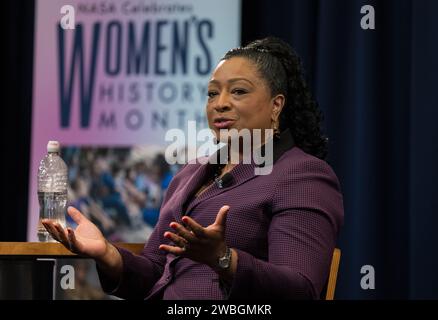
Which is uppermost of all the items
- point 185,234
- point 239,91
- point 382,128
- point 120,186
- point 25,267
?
point 239,91

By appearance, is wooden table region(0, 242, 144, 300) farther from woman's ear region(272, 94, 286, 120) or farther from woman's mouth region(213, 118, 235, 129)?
woman's ear region(272, 94, 286, 120)

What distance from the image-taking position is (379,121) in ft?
10.5

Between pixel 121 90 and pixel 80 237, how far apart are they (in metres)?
1.81

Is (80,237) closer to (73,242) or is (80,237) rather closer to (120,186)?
(73,242)

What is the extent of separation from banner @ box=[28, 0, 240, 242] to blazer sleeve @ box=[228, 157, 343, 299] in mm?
1556

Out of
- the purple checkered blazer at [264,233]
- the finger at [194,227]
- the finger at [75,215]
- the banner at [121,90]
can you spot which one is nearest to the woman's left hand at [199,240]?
the finger at [194,227]

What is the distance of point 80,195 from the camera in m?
3.54

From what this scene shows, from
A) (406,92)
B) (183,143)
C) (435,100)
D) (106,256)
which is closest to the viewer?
(106,256)

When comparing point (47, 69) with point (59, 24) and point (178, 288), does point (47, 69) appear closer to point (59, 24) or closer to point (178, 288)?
point (59, 24)

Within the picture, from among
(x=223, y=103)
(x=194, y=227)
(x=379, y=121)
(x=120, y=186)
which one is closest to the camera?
(x=194, y=227)

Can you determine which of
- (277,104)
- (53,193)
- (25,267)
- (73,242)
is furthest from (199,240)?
(53,193)

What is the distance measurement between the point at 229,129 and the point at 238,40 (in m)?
1.46
